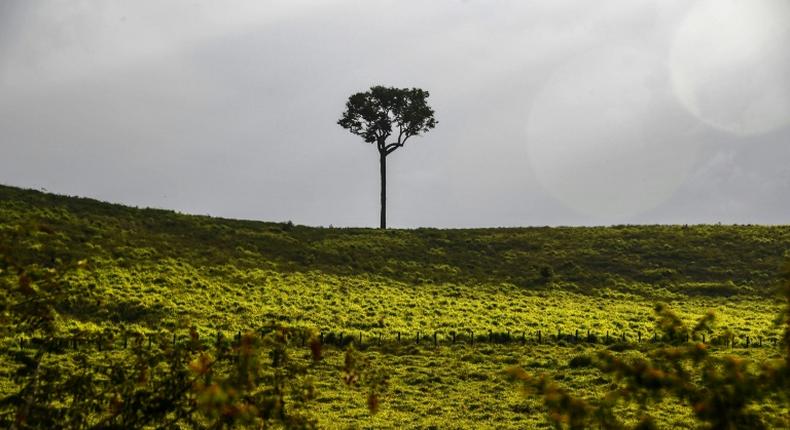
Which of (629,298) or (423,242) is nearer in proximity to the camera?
(629,298)

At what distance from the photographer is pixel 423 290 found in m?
50.5

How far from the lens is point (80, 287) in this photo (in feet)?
131

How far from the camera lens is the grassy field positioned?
1092 inches

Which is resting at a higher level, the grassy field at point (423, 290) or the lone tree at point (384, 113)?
the lone tree at point (384, 113)

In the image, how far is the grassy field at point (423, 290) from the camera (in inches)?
1092

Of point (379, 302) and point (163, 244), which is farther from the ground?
point (163, 244)

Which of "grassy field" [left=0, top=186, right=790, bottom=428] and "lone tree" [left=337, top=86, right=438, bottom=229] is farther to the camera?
"lone tree" [left=337, top=86, right=438, bottom=229]

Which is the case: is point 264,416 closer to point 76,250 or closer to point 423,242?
point 76,250

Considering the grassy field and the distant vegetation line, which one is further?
the distant vegetation line

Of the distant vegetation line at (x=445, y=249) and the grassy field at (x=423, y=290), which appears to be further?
the distant vegetation line at (x=445, y=249)

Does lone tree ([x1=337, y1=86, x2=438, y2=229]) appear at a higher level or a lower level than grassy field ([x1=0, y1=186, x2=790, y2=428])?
higher

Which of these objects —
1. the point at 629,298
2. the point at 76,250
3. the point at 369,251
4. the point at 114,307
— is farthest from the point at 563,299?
the point at 76,250

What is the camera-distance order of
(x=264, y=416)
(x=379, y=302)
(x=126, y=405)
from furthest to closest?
(x=379, y=302)
(x=126, y=405)
(x=264, y=416)

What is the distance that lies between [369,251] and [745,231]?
126 feet
